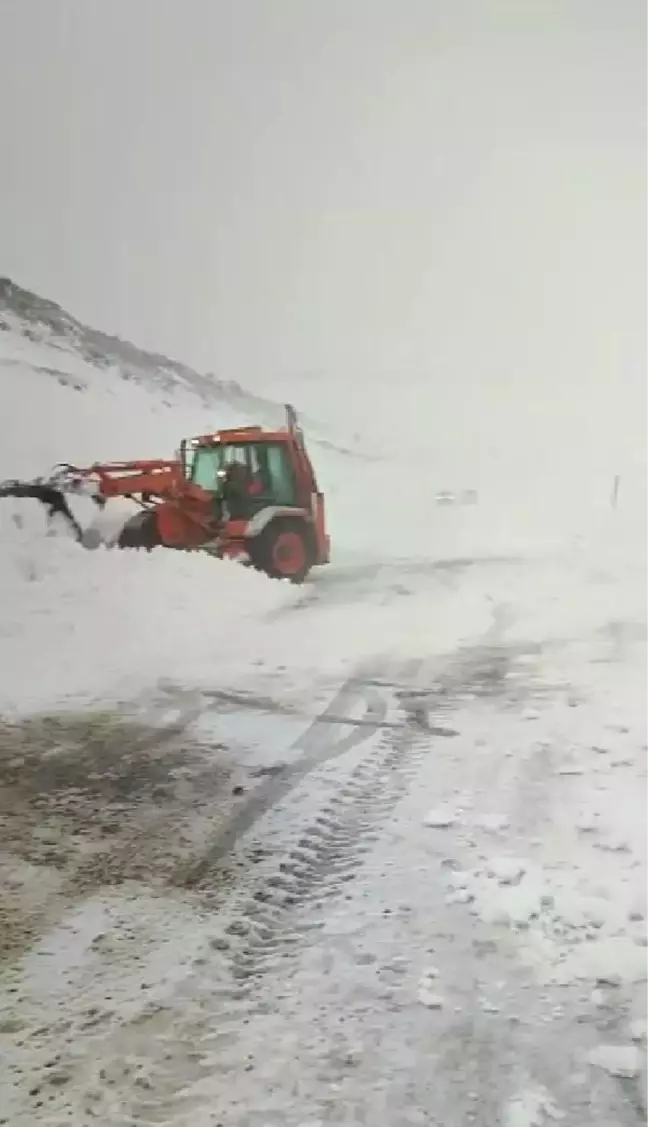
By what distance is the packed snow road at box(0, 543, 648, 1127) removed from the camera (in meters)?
1.32

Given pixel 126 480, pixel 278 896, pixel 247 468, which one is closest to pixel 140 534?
pixel 126 480

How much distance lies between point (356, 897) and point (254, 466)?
0.65m

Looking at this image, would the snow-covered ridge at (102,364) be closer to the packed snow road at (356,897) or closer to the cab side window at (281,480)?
the cab side window at (281,480)

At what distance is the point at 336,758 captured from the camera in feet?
4.93

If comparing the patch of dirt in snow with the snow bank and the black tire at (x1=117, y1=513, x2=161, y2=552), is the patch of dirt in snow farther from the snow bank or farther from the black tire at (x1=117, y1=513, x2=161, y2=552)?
the black tire at (x1=117, y1=513, x2=161, y2=552)

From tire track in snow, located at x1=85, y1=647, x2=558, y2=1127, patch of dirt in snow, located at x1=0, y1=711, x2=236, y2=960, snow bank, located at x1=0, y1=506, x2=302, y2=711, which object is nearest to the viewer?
tire track in snow, located at x1=85, y1=647, x2=558, y2=1127

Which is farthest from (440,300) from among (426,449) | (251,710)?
(251,710)

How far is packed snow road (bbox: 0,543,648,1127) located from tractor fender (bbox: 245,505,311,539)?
0.13m

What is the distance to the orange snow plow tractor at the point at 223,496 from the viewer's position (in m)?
1.58

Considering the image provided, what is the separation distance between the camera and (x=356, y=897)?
143 cm

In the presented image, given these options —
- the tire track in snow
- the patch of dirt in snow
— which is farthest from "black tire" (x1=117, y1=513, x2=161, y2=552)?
the tire track in snow

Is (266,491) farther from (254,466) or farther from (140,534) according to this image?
(140,534)

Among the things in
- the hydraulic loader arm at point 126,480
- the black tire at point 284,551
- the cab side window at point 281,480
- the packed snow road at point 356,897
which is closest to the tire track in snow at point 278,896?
the packed snow road at point 356,897

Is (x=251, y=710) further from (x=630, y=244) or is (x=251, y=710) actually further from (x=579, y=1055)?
(x=630, y=244)
